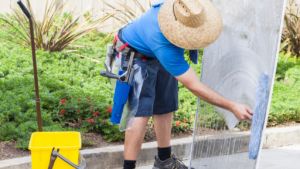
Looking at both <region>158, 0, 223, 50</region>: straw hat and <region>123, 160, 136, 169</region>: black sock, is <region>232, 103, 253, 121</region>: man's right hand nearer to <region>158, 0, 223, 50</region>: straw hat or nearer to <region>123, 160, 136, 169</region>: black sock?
<region>158, 0, 223, 50</region>: straw hat

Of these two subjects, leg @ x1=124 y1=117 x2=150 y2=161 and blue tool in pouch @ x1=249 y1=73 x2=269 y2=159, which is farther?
leg @ x1=124 y1=117 x2=150 y2=161

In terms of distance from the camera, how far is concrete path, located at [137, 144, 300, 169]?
11.6 ft

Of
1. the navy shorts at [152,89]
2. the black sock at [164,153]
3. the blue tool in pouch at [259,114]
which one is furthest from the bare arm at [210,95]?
the black sock at [164,153]

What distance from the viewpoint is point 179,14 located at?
6.49ft

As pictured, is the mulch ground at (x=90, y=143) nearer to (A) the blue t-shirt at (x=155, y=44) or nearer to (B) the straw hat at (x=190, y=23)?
(A) the blue t-shirt at (x=155, y=44)

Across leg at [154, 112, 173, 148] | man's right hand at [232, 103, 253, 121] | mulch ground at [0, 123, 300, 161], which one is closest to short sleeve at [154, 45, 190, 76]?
man's right hand at [232, 103, 253, 121]

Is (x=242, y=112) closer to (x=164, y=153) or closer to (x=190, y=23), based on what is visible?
(x=190, y=23)

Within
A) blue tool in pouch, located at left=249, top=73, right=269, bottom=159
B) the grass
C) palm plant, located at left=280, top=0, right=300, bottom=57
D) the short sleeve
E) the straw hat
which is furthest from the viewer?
palm plant, located at left=280, top=0, right=300, bottom=57

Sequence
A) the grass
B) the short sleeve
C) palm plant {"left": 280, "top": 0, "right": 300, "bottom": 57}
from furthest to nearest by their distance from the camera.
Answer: palm plant {"left": 280, "top": 0, "right": 300, "bottom": 57} → the grass → the short sleeve

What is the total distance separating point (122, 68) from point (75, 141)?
0.68 m

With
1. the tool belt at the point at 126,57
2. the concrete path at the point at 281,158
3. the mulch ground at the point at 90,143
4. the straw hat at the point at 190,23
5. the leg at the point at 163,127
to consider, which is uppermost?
the straw hat at the point at 190,23

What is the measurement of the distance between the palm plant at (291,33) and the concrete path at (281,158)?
12.0ft

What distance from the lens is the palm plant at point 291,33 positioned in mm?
7457

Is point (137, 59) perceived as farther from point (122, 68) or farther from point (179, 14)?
point (179, 14)
